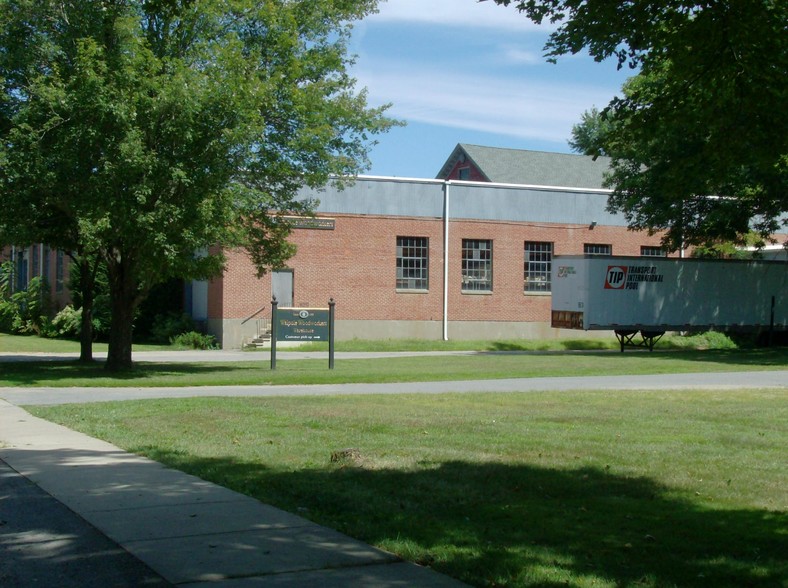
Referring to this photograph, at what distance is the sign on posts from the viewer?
25.0 m

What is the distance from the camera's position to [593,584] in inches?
225

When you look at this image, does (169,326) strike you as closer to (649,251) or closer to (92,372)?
(92,372)

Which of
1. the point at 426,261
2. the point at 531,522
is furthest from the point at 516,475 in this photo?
the point at 426,261

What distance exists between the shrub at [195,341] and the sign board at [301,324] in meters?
14.7

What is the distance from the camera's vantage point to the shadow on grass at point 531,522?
6.04 meters

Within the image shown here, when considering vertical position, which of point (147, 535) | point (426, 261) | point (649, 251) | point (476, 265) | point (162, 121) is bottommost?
point (147, 535)

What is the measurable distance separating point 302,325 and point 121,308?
15.6ft

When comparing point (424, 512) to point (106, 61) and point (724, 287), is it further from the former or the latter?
point (724, 287)

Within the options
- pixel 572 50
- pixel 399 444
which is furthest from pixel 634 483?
pixel 572 50

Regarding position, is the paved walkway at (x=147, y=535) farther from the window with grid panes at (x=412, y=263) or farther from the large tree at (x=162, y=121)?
the window with grid panes at (x=412, y=263)

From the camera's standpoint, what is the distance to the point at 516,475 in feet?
30.1

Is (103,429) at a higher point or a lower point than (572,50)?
lower

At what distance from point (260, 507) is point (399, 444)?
3.40 metres

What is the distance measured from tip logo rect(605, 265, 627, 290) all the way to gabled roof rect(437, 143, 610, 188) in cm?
1919
